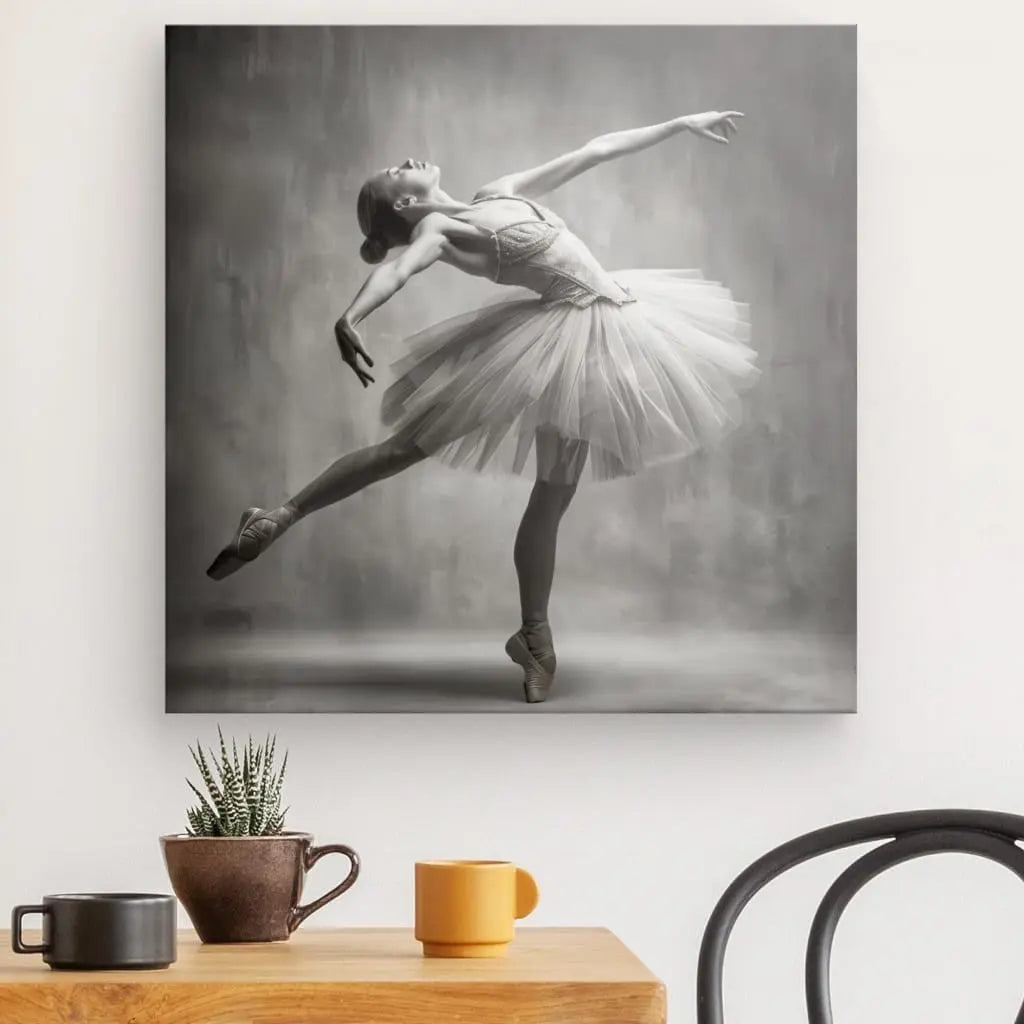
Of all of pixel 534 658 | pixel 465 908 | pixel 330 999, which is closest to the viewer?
pixel 330 999

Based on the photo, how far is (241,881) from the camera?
46.4 inches

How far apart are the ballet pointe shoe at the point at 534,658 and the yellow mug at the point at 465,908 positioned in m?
0.76

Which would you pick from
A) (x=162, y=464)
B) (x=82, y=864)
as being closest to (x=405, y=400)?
(x=162, y=464)

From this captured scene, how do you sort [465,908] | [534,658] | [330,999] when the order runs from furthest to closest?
[534,658], [465,908], [330,999]

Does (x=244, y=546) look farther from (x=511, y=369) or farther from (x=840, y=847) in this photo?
(x=840, y=847)

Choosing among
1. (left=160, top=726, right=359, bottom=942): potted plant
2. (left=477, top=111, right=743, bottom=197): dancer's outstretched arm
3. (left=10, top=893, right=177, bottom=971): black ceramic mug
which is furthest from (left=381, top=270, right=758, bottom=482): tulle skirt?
(left=10, top=893, right=177, bottom=971): black ceramic mug

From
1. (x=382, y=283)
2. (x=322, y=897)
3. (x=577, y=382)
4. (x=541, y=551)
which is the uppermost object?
(x=382, y=283)

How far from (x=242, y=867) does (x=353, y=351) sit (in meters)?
0.90

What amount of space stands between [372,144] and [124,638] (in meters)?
0.71

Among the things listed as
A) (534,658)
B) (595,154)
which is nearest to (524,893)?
(534,658)

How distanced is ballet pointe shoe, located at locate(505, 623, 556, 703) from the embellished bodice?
43 cm

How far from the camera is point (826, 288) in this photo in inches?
76.4

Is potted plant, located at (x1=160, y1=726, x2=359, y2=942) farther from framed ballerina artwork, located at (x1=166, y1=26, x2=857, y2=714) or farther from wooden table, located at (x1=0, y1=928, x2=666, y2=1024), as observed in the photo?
framed ballerina artwork, located at (x1=166, y1=26, x2=857, y2=714)

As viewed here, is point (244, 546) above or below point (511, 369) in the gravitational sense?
below
